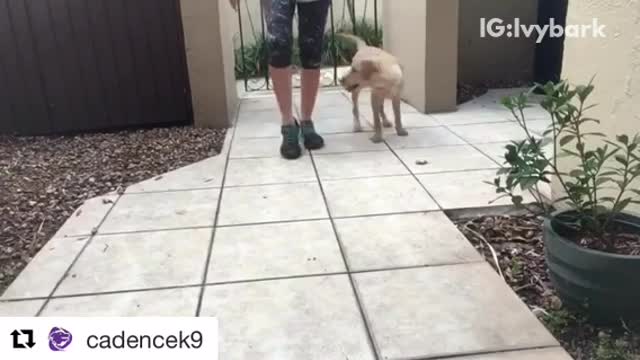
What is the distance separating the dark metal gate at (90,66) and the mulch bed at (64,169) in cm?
12

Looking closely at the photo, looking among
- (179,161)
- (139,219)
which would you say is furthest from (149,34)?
(139,219)

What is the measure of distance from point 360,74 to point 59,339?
2164mm

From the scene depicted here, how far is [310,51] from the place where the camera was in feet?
9.80

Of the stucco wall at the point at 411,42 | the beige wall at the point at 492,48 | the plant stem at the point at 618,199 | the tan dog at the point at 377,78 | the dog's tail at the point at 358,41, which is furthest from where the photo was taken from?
the beige wall at the point at 492,48

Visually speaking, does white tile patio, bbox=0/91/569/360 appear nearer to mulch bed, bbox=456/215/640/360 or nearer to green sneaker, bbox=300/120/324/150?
mulch bed, bbox=456/215/640/360

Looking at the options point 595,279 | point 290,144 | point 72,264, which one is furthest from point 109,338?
point 290,144

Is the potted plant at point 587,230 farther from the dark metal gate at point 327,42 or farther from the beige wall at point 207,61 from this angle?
the dark metal gate at point 327,42

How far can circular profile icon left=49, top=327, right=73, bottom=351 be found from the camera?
1.34 m

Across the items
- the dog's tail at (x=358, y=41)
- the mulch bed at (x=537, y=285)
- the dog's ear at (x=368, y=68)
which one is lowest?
the mulch bed at (x=537, y=285)

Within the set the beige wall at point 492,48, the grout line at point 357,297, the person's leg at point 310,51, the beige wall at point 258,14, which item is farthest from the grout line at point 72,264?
the beige wall at point 258,14

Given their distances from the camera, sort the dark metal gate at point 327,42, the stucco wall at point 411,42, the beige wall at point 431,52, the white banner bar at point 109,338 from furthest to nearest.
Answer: the dark metal gate at point 327,42 < the stucco wall at point 411,42 < the beige wall at point 431,52 < the white banner bar at point 109,338

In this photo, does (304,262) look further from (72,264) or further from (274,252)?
(72,264)

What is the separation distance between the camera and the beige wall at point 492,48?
14.7 feet

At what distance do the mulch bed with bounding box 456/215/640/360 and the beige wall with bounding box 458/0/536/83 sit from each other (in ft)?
8.93
